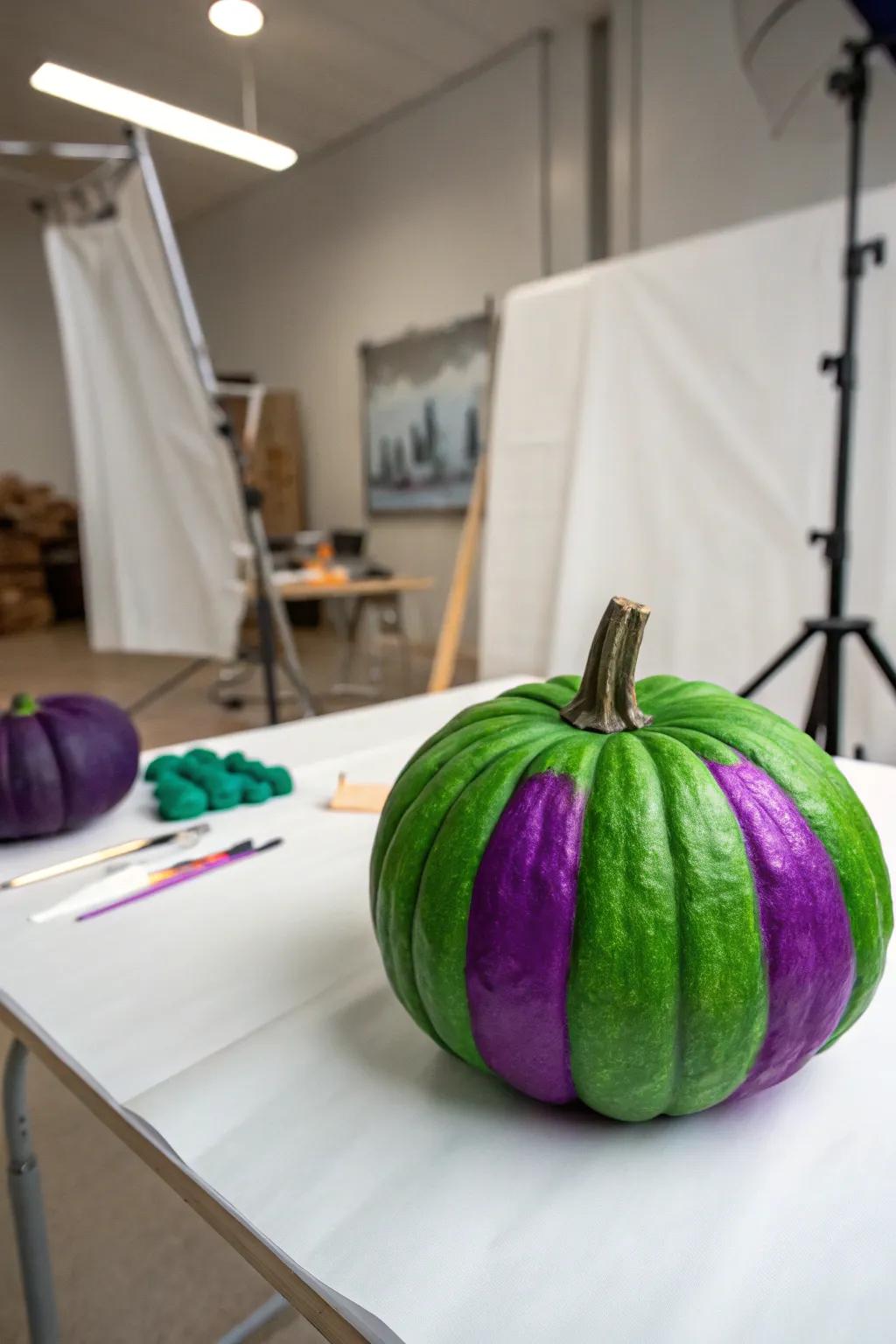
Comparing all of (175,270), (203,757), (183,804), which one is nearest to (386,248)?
(175,270)

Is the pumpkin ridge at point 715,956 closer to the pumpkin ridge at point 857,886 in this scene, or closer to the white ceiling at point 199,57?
the pumpkin ridge at point 857,886

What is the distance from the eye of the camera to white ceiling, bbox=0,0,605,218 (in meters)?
1.14

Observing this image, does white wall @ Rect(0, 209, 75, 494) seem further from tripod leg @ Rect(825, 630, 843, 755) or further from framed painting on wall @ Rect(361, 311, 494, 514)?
tripod leg @ Rect(825, 630, 843, 755)

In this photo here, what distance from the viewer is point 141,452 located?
2.81m

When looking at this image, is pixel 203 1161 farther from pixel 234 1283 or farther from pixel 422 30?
pixel 422 30

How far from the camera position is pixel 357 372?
18.3 feet

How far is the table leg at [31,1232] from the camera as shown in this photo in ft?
2.24

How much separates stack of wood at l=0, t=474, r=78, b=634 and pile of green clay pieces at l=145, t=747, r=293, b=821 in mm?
6601

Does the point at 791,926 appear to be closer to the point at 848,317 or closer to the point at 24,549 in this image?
the point at 848,317

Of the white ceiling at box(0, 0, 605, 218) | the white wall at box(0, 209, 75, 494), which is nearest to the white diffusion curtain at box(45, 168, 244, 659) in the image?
the white ceiling at box(0, 0, 605, 218)

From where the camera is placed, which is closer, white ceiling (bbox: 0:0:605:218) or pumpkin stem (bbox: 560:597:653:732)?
pumpkin stem (bbox: 560:597:653:732)

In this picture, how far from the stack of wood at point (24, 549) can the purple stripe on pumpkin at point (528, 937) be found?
7.18m

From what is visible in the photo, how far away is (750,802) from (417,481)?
16.6 ft

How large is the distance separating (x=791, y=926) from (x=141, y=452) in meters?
2.86
